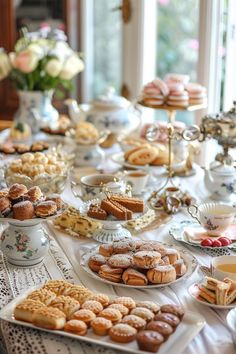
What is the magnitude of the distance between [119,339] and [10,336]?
0.69 feet

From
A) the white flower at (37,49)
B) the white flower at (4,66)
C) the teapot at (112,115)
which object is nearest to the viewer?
the teapot at (112,115)

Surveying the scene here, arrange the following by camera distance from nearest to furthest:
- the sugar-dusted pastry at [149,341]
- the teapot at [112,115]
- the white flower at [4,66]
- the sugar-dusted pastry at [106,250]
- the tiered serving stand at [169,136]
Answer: the sugar-dusted pastry at [149,341] → the sugar-dusted pastry at [106,250] → the tiered serving stand at [169,136] → the teapot at [112,115] → the white flower at [4,66]

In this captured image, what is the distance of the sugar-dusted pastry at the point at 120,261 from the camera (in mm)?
1433

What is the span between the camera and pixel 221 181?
2.05 meters

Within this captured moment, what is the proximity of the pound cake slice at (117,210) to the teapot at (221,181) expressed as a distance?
519 mm

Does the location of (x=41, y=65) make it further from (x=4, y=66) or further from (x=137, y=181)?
(x=137, y=181)

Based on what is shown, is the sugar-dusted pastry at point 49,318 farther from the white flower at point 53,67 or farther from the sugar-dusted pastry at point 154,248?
the white flower at point 53,67

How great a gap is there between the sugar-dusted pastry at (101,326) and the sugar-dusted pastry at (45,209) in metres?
0.35

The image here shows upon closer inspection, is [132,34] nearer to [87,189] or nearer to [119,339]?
[87,189]

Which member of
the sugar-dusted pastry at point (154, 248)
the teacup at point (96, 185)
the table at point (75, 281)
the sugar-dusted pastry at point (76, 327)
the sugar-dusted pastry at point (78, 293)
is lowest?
the table at point (75, 281)

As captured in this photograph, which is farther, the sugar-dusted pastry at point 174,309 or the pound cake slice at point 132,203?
the pound cake slice at point 132,203

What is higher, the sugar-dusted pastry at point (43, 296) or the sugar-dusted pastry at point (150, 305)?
the sugar-dusted pastry at point (43, 296)

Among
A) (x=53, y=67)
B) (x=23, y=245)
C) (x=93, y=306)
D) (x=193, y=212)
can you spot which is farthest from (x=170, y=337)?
(x=53, y=67)

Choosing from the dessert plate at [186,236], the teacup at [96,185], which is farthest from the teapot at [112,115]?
the dessert plate at [186,236]
